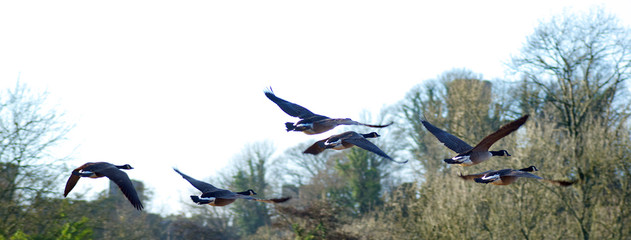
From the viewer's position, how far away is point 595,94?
24.7 m

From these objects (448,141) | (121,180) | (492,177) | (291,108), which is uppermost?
(291,108)

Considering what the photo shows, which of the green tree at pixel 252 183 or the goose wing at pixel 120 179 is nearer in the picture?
the goose wing at pixel 120 179

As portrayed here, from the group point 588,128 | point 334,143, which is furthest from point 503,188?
point 334,143

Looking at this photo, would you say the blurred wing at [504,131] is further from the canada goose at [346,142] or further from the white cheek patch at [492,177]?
the canada goose at [346,142]

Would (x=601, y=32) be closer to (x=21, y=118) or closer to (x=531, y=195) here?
(x=531, y=195)

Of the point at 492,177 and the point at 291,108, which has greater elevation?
the point at 291,108

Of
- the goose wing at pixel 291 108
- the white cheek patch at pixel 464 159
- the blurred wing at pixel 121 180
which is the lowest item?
the white cheek patch at pixel 464 159

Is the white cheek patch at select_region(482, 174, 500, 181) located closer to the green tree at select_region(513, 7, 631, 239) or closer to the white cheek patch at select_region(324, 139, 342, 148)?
the white cheek patch at select_region(324, 139, 342, 148)

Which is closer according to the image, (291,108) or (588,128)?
(291,108)

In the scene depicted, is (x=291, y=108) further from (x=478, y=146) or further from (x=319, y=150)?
(x=478, y=146)

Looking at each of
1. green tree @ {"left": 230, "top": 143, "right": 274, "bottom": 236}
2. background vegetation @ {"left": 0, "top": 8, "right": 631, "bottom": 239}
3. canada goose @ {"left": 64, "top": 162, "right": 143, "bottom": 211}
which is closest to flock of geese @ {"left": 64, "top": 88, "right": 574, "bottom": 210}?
canada goose @ {"left": 64, "top": 162, "right": 143, "bottom": 211}

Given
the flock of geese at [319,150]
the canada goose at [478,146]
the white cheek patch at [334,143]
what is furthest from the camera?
the white cheek patch at [334,143]

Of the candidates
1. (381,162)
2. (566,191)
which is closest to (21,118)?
(566,191)

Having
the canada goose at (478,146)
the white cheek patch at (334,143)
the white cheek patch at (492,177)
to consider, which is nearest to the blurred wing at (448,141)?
the canada goose at (478,146)
